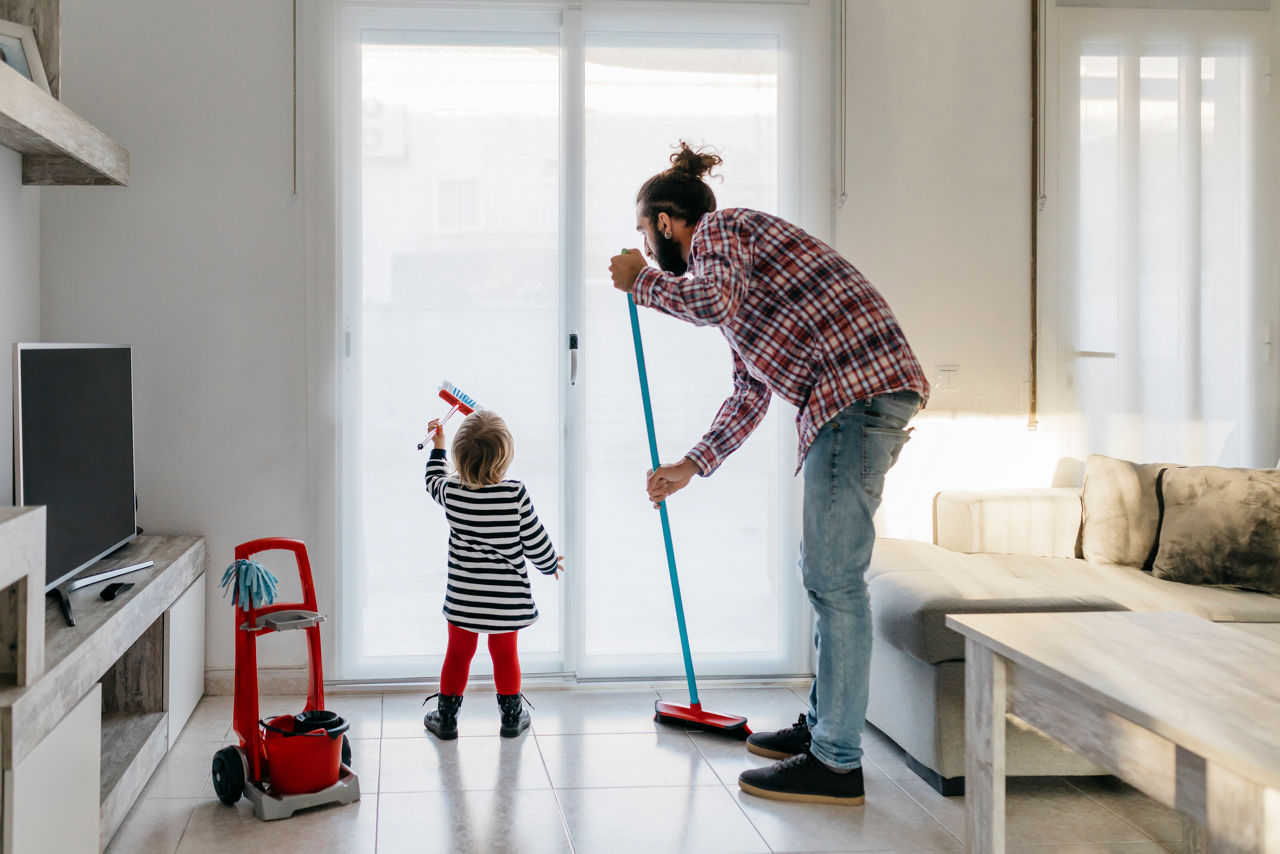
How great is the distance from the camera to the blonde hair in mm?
2588

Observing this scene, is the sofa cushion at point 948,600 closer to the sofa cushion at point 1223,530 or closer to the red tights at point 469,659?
the sofa cushion at point 1223,530

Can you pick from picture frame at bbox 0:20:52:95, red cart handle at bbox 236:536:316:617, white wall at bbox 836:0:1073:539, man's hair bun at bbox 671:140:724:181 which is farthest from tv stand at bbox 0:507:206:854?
white wall at bbox 836:0:1073:539

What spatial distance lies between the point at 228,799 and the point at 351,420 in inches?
48.1

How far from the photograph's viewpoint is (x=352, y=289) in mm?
3104

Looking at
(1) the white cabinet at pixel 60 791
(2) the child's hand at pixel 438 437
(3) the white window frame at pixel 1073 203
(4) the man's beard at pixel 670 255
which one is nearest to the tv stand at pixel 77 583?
(1) the white cabinet at pixel 60 791

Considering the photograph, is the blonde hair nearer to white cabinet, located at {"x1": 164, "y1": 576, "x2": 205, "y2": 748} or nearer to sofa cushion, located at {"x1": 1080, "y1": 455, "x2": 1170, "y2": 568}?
white cabinet, located at {"x1": 164, "y1": 576, "x2": 205, "y2": 748}

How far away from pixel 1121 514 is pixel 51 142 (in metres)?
2.95

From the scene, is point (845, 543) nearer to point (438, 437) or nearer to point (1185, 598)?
point (1185, 598)

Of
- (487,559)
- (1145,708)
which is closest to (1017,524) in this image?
(487,559)

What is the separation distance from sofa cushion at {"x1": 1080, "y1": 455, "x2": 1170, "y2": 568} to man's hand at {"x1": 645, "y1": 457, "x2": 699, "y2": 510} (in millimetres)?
1315

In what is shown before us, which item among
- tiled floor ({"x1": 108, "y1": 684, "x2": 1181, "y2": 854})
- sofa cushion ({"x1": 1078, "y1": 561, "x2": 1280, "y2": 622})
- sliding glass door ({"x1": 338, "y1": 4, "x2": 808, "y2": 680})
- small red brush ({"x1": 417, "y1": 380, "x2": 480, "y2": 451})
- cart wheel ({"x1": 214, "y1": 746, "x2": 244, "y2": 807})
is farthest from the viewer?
sliding glass door ({"x1": 338, "y1": 4, "x2": 808, "y2": 680})

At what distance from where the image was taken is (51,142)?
2227 mm

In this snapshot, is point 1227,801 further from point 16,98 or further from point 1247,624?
point 16,98

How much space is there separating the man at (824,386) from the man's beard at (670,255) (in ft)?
0.50
